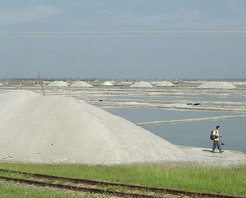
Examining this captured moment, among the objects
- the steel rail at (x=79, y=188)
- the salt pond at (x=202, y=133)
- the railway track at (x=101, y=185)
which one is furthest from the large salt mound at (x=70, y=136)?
the steel rail at (x=79, y=188)

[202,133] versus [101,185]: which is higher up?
[101,185]

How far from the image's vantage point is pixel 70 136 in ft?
59.4

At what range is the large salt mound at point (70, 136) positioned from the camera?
56.0ft

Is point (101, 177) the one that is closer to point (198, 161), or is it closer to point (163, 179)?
Result: point (163, 179)

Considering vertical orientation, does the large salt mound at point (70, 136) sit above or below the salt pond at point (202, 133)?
above

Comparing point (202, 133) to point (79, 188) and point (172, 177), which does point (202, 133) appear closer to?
point (172, 177)

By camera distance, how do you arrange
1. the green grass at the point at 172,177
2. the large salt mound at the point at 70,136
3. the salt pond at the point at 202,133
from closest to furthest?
the green grass at the point at 172,177, the large salt mound at the point at 70,136, the salt pond at the point at 202,133

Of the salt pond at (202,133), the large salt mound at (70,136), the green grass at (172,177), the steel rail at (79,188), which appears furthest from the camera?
the salt pond at (202,133)

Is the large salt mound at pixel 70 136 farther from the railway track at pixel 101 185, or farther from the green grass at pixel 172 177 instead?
the railway track at pixel 101 185

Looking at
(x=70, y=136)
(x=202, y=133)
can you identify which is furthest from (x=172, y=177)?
(x=202, y=133)

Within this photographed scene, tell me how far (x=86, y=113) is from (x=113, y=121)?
1.54 meters

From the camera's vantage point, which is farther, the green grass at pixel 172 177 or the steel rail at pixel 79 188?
the green grass at pixel 172 177

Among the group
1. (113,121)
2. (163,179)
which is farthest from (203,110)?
(163,179)

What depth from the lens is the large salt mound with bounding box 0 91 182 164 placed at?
17.1m
